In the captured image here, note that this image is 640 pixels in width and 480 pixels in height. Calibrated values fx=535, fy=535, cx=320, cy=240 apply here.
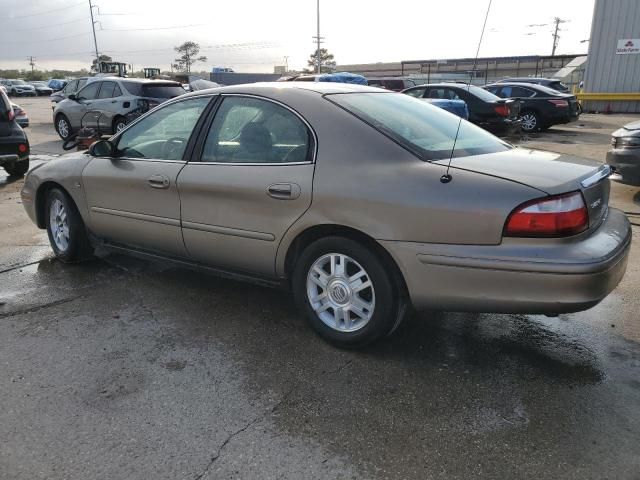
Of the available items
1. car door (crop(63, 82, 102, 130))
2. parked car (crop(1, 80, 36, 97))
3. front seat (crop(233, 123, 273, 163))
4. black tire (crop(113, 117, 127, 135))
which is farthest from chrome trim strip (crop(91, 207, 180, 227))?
parked car (crop(1, 80, 36, 97))

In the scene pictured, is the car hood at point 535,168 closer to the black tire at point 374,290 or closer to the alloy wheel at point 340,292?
the black tire at point 374,290

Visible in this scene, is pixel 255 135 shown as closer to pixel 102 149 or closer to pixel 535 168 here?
pixel 102 149

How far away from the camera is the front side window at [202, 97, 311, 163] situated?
10.8 feet

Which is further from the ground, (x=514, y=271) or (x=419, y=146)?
(x=419, y=146)

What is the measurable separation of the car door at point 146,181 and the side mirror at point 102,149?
0.15ft

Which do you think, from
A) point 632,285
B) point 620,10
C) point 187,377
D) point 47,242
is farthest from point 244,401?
point 620,10

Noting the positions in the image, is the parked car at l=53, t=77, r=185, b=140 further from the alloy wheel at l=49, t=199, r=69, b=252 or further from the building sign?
the building sign

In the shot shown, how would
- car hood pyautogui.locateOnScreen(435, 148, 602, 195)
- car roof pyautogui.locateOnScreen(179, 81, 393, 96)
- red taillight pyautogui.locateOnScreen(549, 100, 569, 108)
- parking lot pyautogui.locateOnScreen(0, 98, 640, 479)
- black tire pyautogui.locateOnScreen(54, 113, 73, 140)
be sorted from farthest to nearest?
red taillight pyautogui.locateOnScreen(549, 100, 569, 108) → black tire pyautogui.locateOnScreen(54, 113, 73, 140) → car roof pyautogui.locateOnScreen(179, 81, 393, 96) → car hood pyautogui.locateOnScreen(435, 148, 602, 195) → parking lot pyautogui.locateOnScreen(0, 98, 640, 479)

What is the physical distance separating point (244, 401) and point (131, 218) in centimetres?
200

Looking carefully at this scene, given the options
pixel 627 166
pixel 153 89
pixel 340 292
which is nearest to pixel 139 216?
pixel 340 292

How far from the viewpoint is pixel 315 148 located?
10.4 feet

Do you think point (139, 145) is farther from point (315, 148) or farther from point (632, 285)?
point (632, 285)

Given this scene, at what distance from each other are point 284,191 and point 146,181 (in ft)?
4.27

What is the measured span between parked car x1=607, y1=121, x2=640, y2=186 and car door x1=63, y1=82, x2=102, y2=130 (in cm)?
1227
